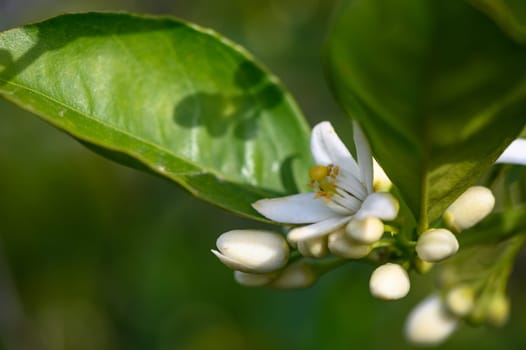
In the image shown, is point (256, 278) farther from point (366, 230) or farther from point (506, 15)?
point (506, 15)

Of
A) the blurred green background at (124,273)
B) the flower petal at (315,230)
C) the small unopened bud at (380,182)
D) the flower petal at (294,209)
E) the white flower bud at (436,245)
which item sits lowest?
the blurred green background at (124,273)

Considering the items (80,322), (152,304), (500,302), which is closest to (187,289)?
(152,304)

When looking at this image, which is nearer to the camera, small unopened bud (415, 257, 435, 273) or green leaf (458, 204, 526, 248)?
small unopened bud (415, 257, 435, 273)

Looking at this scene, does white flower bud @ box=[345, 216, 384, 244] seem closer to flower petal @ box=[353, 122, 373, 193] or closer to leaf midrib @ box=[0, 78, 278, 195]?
flower petal @ box=[353, 122, 373, 193]

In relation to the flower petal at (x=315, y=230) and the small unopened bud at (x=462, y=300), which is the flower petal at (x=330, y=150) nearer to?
the flower petal at (x=315, y=230)

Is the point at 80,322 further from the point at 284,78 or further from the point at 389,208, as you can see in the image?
the point at 389,208

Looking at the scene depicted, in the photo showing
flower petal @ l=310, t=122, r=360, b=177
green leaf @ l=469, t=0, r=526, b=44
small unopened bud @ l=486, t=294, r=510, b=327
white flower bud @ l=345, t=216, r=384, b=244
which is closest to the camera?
green leaf @ l=469, t=0, r=526, b=44

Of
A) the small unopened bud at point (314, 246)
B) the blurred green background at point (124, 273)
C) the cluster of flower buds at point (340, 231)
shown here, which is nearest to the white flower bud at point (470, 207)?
the cluster of flower buds at point (340, 231)

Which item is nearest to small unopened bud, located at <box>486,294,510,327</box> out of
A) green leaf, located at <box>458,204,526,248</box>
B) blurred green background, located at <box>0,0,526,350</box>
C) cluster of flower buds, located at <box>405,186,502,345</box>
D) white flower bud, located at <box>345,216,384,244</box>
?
cluster of flower buds, located at <box>405,186,502,345</box>
